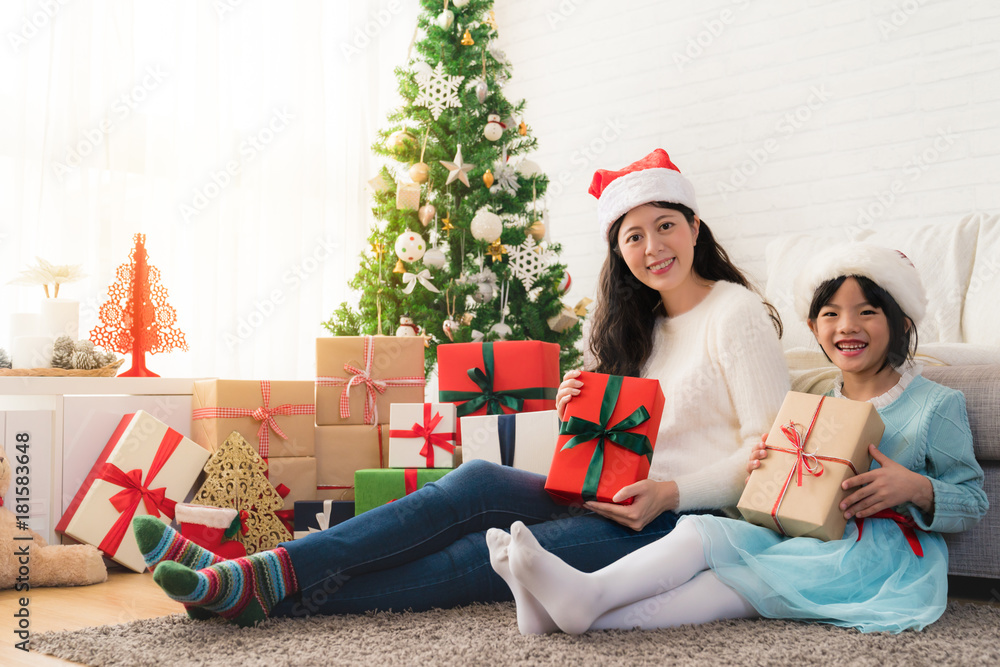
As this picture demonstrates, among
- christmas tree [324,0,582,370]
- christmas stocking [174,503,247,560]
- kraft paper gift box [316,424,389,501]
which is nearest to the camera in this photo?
christmas stocking [174,503,247,560]

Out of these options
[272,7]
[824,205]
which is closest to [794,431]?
[824,205]

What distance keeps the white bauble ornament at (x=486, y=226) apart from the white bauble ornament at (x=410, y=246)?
19 centimetres

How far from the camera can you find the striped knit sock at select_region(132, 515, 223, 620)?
1.13 metres

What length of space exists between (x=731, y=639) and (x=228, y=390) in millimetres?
1447

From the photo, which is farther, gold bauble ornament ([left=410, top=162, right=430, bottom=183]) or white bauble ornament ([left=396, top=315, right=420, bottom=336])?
gold bauble ornament ([left=410, top=162, right=430, bottom=183])

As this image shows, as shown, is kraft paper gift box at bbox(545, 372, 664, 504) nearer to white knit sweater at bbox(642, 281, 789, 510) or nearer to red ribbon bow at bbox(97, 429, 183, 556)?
white knit sweater at bbox(642, 281, 789, 510)

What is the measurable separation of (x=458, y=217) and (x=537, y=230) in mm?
282

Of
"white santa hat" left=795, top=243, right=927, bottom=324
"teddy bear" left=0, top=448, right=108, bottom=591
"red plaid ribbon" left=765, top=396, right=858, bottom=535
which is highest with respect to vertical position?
"white santa hat" left=795, top=243, right=927, bottom=324

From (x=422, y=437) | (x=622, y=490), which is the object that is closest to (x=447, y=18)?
(x=422, y=437)

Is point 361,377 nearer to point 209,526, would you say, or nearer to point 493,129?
point 209,526

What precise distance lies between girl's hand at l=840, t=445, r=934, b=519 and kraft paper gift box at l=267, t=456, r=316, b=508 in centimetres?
138

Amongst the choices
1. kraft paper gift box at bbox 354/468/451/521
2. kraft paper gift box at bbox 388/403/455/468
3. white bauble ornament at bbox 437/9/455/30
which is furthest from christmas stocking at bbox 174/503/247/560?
white bauble ornament at bbox 437/9/455/30

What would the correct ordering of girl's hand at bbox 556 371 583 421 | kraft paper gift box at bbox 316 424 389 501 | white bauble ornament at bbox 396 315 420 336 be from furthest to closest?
white bauble ornament at bbox 396 315 420 336 → kraft paper gift box at bbox 316 424 389 501 → girl's hand at bbox 556 371 583 421

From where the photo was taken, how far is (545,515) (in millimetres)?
1356
